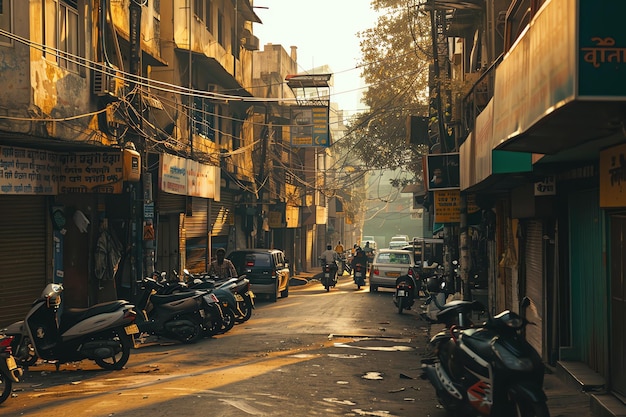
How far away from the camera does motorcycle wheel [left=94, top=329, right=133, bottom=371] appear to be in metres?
12.0

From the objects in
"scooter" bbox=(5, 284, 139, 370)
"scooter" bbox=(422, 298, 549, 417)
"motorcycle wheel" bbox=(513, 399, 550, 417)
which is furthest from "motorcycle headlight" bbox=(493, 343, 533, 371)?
"scooter" bbox=(5, 284, 139, 370)

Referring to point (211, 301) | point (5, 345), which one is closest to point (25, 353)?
point (5, 345)

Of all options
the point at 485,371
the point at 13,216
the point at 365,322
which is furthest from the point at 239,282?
the point at 485,371

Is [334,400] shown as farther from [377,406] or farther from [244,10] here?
[244,10]

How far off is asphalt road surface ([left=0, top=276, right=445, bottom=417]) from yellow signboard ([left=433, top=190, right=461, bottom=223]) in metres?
3.83

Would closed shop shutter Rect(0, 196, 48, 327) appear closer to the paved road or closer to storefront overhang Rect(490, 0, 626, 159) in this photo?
the paved road

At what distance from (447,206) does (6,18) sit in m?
11.5

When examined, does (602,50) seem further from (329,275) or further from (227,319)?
(329,275)

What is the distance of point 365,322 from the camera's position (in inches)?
765

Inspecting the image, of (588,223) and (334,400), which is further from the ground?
(588,223)

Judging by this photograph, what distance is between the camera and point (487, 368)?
7672 millimetres

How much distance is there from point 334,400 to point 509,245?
760 centimetres

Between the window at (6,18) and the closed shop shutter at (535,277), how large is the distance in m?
9.50

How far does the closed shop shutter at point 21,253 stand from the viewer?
50.6 feet
